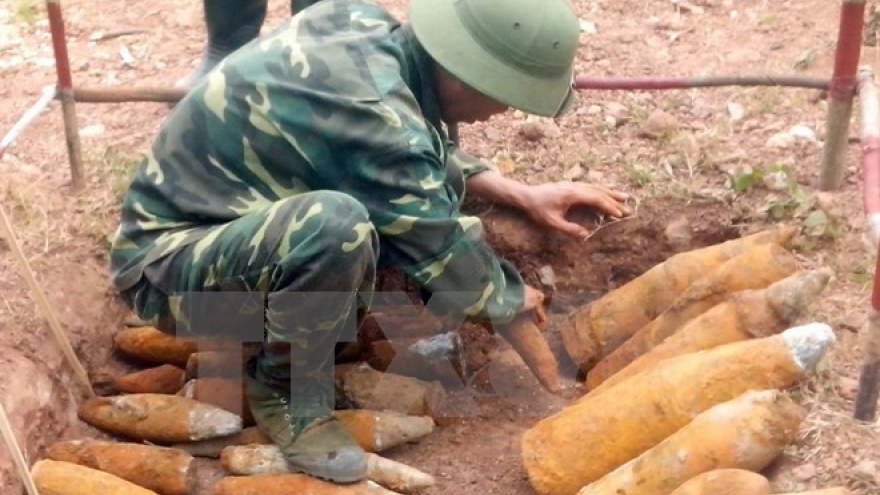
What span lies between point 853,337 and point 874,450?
434 millimetres

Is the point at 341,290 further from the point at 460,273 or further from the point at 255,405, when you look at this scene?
the point at 255,405

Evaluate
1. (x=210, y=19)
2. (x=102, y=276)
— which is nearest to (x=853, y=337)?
(x=102, y=276)

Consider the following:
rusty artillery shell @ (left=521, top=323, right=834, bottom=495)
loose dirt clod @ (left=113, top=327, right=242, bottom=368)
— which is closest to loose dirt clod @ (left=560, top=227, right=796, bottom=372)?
rusty artillery shell @ (left=521, top=323, right=834, bottom=495)

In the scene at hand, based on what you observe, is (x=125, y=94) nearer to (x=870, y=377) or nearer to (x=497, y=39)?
(x=497, y=39)

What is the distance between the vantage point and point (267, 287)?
2621mm

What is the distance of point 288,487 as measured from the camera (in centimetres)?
268

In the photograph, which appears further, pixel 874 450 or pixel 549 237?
pixel 549 237

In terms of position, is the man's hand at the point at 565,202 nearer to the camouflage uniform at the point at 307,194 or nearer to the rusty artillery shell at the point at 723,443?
the camouflage uniform at the point at 307,194

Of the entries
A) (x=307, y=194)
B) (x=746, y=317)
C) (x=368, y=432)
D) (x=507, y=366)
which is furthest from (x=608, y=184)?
(x=307, y=194)

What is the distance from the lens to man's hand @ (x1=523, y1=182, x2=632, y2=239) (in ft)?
10.6

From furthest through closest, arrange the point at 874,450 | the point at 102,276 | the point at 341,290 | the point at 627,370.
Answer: the point at 102,276, the point at 627,370, the point at 341,290, the point at 874,450

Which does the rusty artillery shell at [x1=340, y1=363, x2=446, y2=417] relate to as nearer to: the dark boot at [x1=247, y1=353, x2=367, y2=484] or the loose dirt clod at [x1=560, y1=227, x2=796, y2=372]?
the dark boot at [x1=247, y1=353, x2=367, y2=484]

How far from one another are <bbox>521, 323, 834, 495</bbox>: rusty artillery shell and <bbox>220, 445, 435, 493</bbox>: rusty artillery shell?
0.86 feet

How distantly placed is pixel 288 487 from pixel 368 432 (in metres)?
0.25
